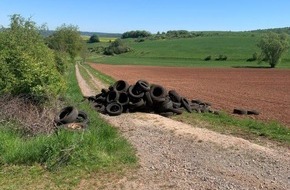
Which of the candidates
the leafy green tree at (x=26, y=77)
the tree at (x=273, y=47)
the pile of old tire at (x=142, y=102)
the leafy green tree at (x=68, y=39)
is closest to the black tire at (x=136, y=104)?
the pile of old tire at (x=142, y=102)

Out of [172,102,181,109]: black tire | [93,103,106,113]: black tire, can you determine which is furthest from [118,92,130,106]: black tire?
[172,102,181,109]: black tire

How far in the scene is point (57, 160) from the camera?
10.1m

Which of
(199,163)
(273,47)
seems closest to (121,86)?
(199,163)

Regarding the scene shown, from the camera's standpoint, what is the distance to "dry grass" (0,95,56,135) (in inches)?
500

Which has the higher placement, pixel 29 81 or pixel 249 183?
pixel 29 81

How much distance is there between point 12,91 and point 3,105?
194 centimetres

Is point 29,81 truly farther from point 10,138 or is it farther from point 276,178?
point 276,178

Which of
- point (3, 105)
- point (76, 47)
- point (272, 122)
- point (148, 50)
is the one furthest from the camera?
point (148, 50)

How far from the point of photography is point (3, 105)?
13.8m

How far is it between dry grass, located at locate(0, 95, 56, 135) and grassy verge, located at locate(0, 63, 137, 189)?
3.61ft

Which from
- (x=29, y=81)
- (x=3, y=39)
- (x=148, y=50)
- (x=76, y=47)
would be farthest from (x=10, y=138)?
(x=148, y=50)

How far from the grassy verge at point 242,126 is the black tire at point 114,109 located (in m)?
2.38

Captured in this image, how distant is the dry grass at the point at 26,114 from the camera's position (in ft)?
41.6

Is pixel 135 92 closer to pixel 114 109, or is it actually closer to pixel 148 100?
pixel 148 100
